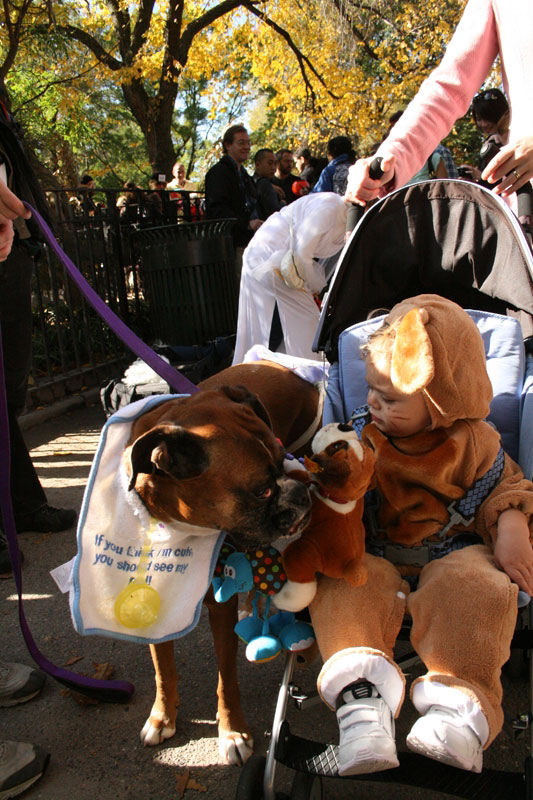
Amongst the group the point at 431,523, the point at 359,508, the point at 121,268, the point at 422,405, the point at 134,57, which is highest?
the point at 134,57

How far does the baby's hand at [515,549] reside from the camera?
1811 millimetres

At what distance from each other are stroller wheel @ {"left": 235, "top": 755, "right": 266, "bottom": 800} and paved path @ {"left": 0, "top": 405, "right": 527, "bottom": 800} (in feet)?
1.16

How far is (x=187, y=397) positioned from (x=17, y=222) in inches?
59.2

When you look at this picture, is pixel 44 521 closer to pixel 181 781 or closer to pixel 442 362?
pixel 181 781

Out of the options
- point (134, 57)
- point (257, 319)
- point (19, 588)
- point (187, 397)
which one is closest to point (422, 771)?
point (187, 397)

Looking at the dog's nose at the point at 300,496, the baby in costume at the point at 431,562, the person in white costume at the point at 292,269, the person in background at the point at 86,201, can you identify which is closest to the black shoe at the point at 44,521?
the person in white costume at the point at 292,269

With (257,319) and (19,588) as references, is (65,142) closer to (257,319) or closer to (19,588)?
(257,319)

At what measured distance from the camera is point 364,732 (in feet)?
5.20

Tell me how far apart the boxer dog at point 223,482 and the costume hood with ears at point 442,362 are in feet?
1.61

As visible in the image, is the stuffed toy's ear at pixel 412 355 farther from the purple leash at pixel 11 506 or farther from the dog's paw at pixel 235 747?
the dog's paw at pixel 235 747

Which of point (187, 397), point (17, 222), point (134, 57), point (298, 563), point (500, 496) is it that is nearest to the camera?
point (298, 563)

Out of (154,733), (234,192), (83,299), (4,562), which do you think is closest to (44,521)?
(4,562)

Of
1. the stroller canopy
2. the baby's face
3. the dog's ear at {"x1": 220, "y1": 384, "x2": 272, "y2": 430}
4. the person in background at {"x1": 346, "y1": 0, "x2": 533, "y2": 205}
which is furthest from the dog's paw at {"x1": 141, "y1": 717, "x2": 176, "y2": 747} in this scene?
the person in background at {"x1": 346, "y1": 0, "x2": 533, "y2": 205}

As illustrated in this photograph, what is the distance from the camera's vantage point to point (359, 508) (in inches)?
76.0
